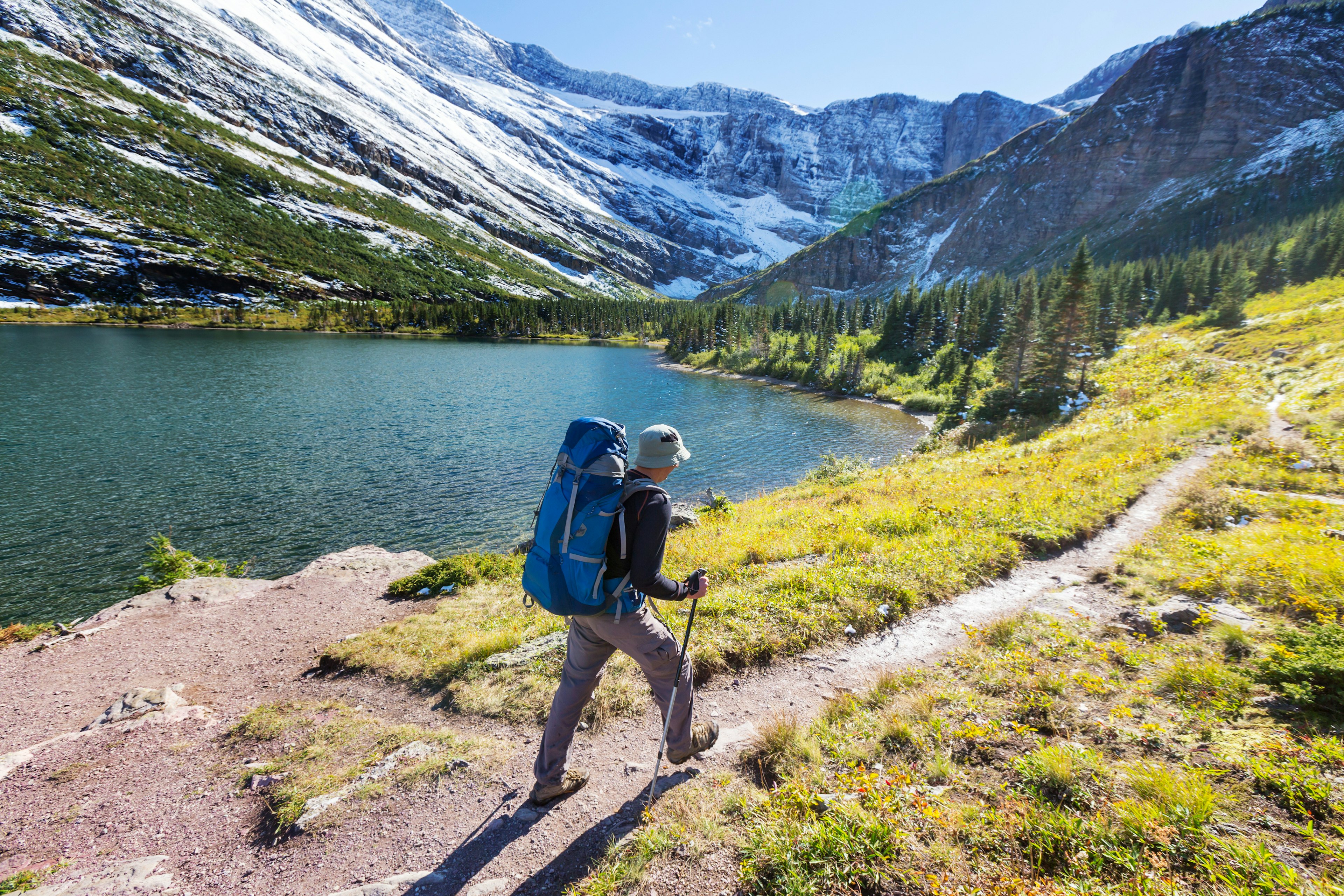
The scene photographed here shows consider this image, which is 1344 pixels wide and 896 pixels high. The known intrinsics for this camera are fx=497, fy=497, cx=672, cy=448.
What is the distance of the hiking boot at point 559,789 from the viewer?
5.14 meters

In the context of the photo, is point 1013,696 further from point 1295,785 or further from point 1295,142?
point 1295,142

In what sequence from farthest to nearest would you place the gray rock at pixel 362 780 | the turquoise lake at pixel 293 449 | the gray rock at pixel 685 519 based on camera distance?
the turquoise lake at pixel 293 449, the gray rock at pixel 685 519, the gray rock at pixel 362 780

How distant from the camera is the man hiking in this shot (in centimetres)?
447

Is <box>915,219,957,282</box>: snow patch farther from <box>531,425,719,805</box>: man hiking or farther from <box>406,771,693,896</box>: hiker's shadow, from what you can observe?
<box>406,771,693,896</box>: hiker's shadow

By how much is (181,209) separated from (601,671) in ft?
642

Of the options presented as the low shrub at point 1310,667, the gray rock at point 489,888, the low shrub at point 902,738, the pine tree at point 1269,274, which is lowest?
the gray rock at point 489,888

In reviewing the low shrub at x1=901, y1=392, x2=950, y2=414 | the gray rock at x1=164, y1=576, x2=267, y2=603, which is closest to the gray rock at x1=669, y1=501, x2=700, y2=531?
the gray rock at x1=164, y1=576, x2=267, y2=603

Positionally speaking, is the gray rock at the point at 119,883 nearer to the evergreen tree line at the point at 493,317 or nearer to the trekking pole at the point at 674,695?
the trekking pole at the point at 674,695

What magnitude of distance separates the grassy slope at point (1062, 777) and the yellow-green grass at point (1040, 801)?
16mm

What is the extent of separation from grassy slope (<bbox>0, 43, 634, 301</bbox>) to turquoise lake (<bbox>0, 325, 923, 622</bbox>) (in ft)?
199

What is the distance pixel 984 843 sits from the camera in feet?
12.7

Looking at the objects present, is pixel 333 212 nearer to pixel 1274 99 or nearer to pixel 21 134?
pixel 21 134

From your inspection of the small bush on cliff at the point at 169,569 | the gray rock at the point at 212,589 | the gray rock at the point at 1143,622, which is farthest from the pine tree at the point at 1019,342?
the small bush on cliff at the point at 169,569

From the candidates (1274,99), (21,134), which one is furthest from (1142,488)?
(21,134)
